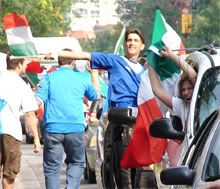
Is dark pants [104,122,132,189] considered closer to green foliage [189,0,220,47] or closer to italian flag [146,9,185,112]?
italian flag [146,9,185,112]

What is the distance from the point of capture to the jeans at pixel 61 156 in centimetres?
1104

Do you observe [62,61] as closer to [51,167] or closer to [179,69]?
[51,167]

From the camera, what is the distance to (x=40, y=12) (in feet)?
122

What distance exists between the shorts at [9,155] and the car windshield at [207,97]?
3.87 metres

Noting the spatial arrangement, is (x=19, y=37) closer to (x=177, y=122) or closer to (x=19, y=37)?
(x=19, y=37)

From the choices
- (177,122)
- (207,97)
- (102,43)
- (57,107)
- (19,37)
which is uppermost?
(207,97)

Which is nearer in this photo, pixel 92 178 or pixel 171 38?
pixel 171 38

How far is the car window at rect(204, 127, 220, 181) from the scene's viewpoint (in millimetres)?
5793

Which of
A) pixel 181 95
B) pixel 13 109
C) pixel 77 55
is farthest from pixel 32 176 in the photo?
pixel 181 95

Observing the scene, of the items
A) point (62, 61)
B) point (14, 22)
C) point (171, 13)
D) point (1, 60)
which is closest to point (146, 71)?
point (62, 61)

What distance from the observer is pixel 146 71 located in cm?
948

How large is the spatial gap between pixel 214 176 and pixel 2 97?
5.87 metres

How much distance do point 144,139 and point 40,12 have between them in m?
28.2

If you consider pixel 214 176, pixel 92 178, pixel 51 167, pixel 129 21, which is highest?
pixel 214 176
